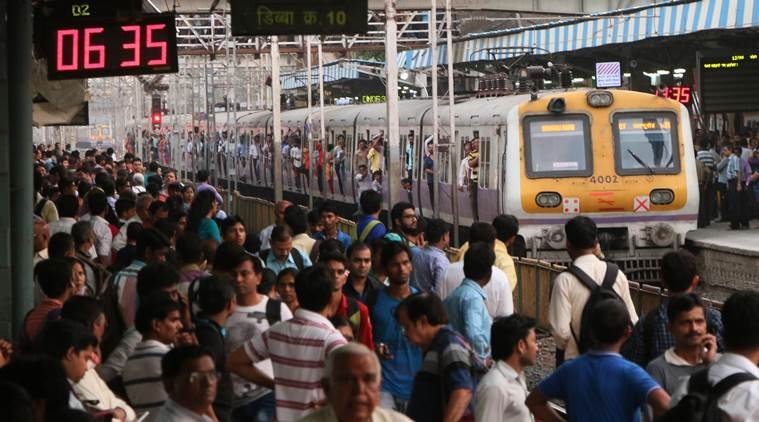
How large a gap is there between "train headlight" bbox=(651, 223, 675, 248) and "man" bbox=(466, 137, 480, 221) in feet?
10.2

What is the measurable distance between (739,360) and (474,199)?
57.5 ft

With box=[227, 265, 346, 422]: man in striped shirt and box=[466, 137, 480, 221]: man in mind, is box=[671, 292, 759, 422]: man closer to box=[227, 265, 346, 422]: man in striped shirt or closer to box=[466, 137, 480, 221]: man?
box=[227, 265, 346, 422]: man in striped shirt

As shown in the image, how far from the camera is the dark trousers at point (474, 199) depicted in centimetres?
2344

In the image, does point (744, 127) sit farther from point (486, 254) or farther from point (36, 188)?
point (486, 254)

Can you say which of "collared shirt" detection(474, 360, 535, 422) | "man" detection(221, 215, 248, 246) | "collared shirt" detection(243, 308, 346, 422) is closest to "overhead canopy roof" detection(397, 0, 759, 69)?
"man" detection(221, 215, 248, 246)

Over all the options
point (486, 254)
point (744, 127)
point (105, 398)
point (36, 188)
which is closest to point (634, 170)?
point (36, 188)

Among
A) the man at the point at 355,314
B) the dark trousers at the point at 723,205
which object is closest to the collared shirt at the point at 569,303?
the man at the point at 355,314

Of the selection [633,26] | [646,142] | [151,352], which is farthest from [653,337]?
[633,26]

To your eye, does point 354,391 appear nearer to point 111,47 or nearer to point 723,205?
point 111,47

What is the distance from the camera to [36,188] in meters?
20.8

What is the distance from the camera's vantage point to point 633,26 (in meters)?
27.7

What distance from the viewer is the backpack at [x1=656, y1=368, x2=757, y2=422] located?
507 centimetres

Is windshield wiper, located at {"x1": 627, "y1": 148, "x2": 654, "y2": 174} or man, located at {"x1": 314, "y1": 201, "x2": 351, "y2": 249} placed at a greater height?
windshield wiper, located at {"x1": 627, "y1": 148, "x2": 654, "y2": 174}

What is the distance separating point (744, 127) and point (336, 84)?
83.7 feet
